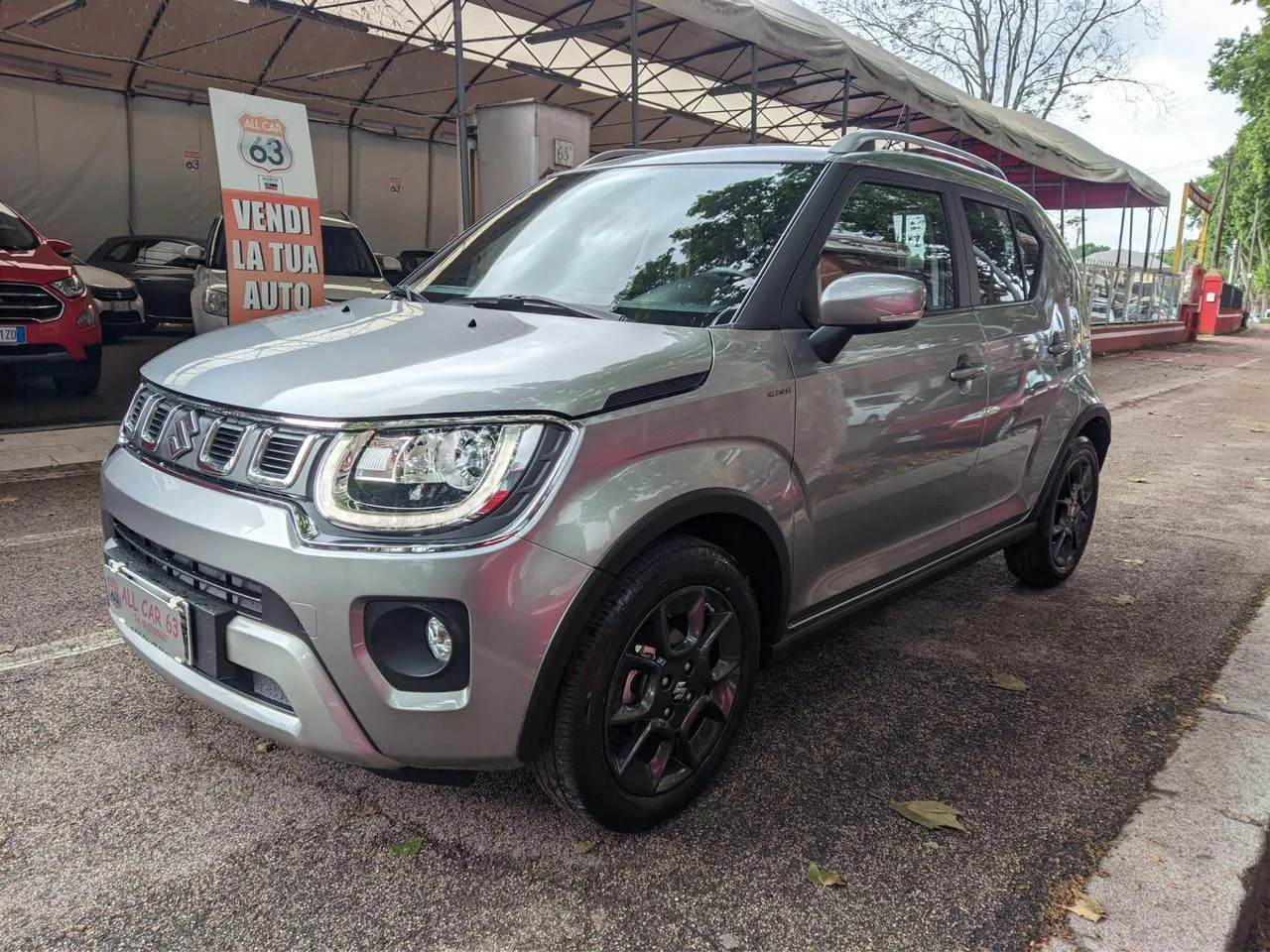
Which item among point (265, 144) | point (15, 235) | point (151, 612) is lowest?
point (151, 612)

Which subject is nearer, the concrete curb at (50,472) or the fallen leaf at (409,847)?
the fallen leaf at (409,847)

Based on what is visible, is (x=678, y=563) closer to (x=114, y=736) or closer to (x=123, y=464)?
(x=123, y=464)

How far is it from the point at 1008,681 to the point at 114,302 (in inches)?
438

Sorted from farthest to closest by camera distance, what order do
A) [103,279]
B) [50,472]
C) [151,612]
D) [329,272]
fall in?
[103,279], [329,272], [50,472], [151,612]

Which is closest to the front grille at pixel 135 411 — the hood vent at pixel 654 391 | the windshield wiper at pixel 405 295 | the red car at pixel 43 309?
the windshield wiper at pixel 405 295

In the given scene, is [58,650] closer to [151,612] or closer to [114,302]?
[151,612]

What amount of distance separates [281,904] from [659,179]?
2387mm

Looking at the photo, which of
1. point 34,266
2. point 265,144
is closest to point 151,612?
point 265,144

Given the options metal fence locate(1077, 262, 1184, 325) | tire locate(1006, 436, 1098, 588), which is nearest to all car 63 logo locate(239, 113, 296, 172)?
tire locate(1006, 436, 1098, 588)

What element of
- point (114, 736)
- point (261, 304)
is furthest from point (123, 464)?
point (261, 304)

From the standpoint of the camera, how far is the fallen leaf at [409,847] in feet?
7.73

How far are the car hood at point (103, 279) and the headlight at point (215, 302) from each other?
244cm

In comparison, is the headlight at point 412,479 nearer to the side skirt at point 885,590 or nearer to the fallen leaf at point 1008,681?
the side skirt at point 885,590

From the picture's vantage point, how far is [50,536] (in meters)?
4.84
